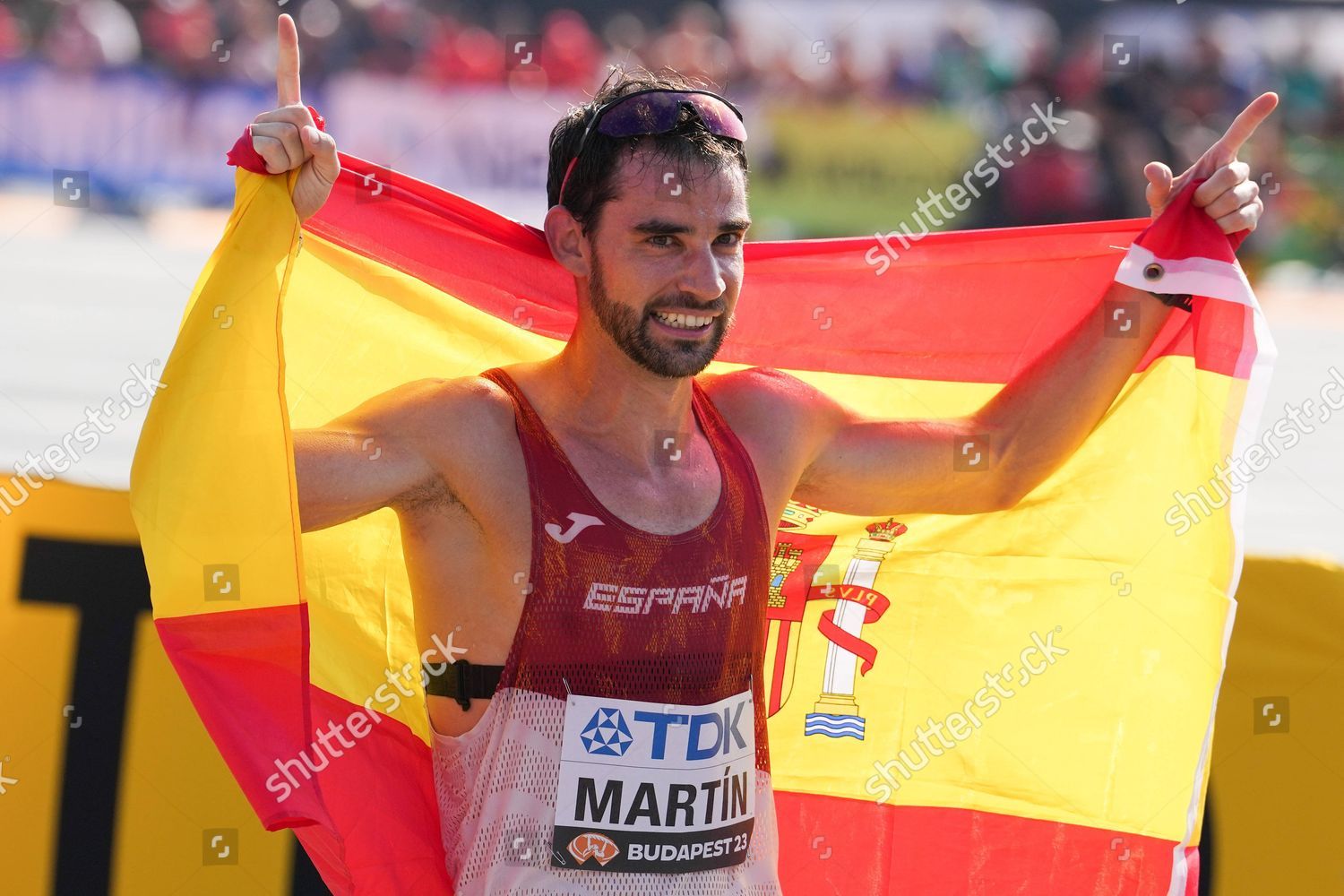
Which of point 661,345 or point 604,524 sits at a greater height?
point 661,345

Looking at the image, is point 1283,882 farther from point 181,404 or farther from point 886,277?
point 181,404

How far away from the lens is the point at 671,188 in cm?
286

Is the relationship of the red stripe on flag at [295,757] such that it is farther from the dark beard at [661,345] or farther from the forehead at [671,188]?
the forehead at [671,188]

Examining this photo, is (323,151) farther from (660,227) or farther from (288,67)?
(660,227)

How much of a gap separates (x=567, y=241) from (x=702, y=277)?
1.15ft

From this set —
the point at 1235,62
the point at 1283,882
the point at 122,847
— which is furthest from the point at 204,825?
the point at 1235,62

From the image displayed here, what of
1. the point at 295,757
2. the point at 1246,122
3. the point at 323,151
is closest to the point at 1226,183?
the point at 1246,122

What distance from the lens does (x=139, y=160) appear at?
1456 centimetres

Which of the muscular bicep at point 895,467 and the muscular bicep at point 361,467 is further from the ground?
the muscular bicep at point 895,467

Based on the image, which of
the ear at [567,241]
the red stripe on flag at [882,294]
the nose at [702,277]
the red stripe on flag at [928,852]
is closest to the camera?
the nose at [702,277]

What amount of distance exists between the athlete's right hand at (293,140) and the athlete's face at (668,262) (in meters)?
0.57

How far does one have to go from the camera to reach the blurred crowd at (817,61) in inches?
581

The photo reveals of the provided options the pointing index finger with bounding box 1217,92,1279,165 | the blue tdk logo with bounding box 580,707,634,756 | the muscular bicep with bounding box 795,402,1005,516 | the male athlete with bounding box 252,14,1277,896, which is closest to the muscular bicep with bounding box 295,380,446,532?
the male athlete with bounding box 252,14,1277,896

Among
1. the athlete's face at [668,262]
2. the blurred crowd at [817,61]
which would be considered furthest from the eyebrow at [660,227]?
the blurred crowd at [817,61]
